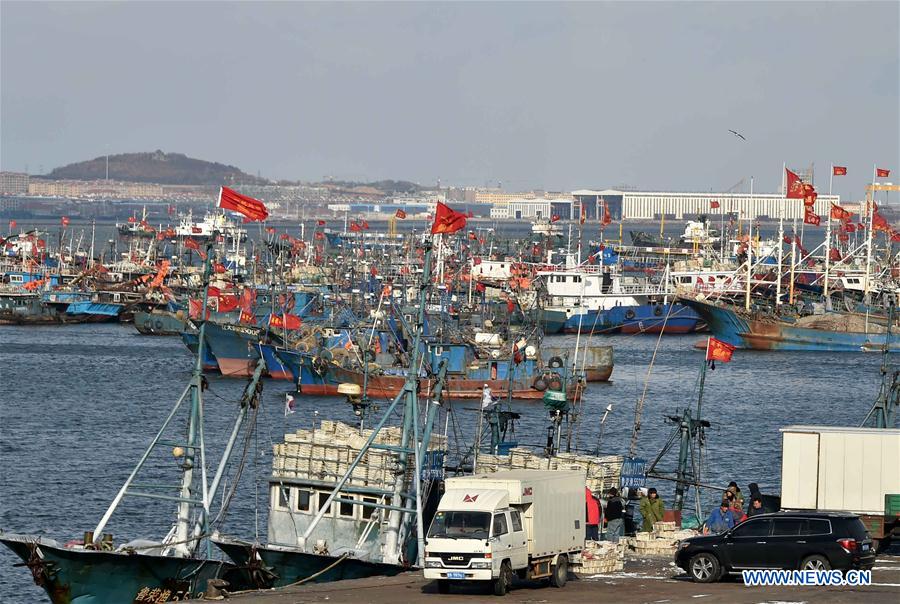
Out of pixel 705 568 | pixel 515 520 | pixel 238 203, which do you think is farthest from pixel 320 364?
pixel 515 520

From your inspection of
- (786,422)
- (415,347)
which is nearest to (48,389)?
(786,422)

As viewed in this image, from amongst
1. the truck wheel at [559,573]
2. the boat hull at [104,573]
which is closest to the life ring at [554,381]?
the boat hull at [104,573]

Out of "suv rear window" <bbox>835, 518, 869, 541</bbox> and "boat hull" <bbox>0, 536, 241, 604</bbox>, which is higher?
"suv rear window" <bbox>835, 518, 869, 541</bbox>

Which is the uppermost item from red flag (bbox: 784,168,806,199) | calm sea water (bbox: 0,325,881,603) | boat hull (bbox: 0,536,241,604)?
red flag (bbox: 784,168,806,199)

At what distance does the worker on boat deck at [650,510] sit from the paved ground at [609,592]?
469 centimetres

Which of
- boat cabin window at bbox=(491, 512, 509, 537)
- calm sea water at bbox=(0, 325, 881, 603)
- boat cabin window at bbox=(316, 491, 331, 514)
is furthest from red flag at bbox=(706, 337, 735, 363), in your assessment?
boat cabin window at bbox=(491, 512, 509, 537)

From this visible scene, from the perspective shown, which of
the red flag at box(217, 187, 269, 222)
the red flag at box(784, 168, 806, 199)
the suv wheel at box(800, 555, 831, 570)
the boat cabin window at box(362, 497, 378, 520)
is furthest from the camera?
the red flag at box(784, 168, 806, 199)

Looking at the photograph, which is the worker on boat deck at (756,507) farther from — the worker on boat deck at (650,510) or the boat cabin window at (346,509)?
the boat cabin window at (346,509)

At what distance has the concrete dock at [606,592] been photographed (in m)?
27.7

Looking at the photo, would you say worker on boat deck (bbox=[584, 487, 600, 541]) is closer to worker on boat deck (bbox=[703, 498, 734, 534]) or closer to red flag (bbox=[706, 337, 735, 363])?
worker on boat deck (bbox=[703, 498, 734, 534])

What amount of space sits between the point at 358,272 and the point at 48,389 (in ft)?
206

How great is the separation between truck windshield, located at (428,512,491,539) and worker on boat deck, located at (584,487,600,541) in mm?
8553

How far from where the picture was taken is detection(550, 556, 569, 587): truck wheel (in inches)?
1182

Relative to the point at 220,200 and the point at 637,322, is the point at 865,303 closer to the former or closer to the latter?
the point at 637,322
